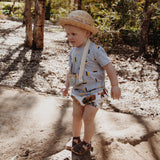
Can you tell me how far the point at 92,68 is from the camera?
6.11 ft

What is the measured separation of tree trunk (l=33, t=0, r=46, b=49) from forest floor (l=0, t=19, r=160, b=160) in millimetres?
765

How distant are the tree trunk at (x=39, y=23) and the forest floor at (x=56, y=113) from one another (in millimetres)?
765

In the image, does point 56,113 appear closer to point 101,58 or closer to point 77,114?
point 77,114

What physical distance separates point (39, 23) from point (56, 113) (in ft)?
13.6

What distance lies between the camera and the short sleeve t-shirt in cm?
181

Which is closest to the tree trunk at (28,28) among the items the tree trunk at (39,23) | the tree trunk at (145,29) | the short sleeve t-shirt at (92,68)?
the tree trunk at (39,23)

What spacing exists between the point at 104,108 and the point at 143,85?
171 centimetres

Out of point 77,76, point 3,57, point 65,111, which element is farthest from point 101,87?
point 3,57

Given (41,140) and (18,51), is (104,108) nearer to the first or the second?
(41,140)

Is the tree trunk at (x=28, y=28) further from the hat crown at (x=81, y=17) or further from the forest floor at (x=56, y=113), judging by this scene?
the hat crown at (x=81, y=17)

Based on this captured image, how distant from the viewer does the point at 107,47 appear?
280 inches

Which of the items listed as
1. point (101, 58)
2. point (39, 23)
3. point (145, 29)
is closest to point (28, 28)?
point (39, 23)

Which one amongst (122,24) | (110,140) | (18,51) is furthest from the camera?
(122,24)

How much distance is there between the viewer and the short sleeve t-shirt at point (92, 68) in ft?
5.94
